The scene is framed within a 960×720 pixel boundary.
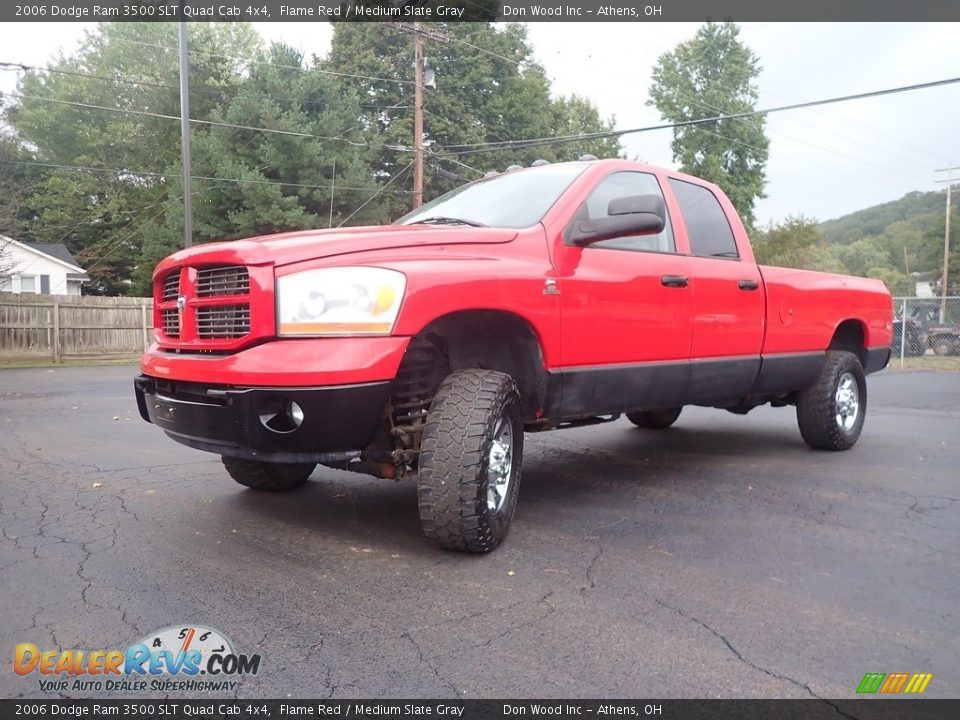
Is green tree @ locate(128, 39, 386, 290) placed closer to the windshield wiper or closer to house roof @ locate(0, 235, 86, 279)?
house roof @ locate(0, 235, 86, 279)

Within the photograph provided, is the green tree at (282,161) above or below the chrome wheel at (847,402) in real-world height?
above

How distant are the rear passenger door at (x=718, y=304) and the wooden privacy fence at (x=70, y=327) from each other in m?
17.8

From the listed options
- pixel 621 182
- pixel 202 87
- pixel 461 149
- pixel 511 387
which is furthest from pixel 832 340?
pixel 202 87

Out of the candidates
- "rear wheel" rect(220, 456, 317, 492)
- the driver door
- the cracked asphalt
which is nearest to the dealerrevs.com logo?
the cracked asphalt

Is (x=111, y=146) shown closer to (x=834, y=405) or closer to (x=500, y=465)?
(x=834, y=405)

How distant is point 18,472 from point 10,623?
2986 mm

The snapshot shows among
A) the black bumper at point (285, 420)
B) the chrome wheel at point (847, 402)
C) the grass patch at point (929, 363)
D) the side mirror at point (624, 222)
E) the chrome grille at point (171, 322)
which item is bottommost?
the grass patch at point (929, 363)

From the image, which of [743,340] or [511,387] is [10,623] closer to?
[511,387]

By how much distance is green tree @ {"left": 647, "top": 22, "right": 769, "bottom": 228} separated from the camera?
44.0m

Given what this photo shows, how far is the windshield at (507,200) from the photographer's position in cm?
410

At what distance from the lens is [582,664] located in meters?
2.41

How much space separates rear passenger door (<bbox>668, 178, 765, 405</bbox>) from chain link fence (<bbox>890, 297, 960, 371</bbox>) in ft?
53.5

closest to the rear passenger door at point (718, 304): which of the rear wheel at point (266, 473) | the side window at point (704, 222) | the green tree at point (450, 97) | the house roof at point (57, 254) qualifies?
the side window at point (704, 222)

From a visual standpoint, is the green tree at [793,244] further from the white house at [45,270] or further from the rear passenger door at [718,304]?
the rear passenger door at [718,304]
